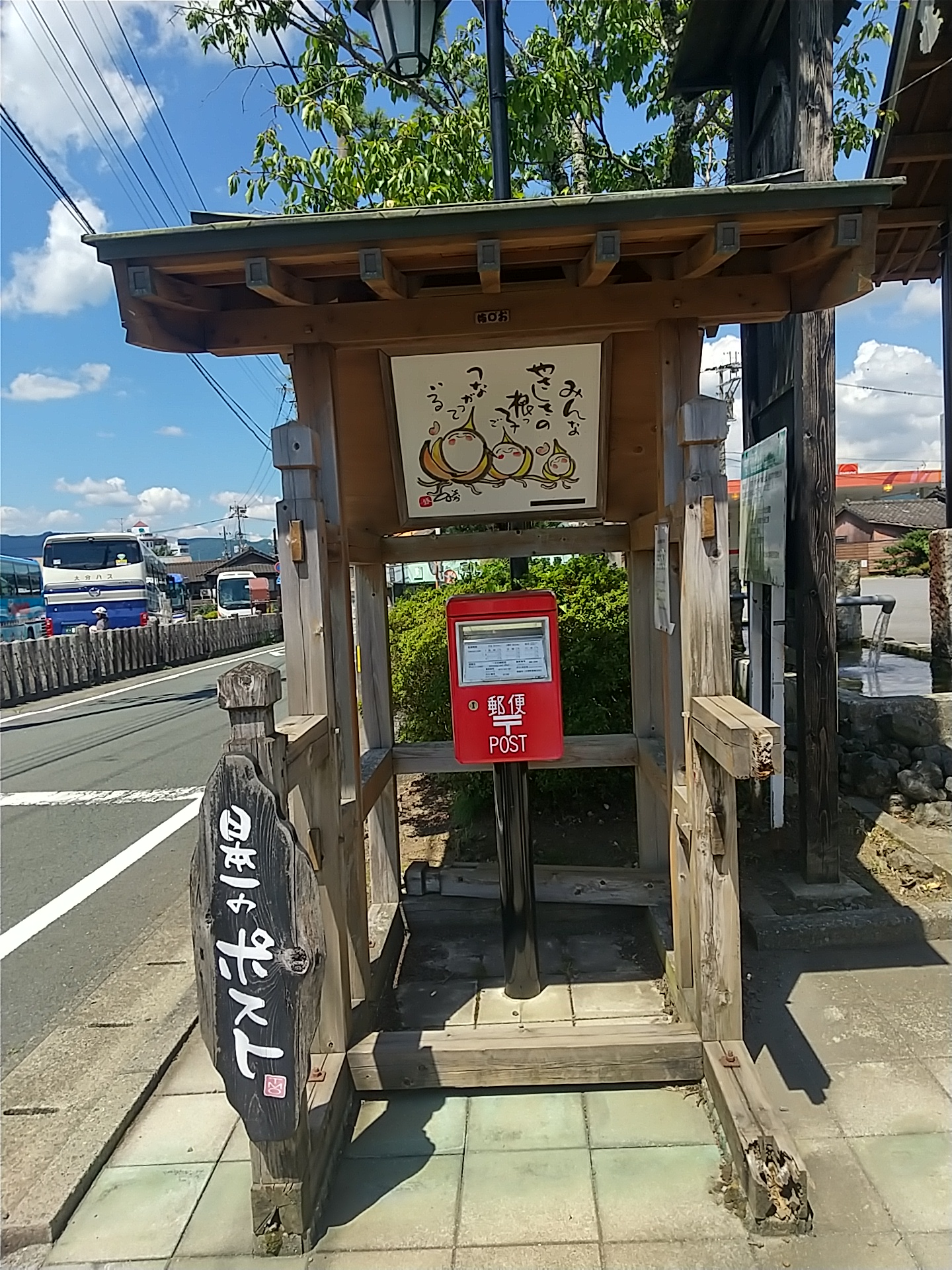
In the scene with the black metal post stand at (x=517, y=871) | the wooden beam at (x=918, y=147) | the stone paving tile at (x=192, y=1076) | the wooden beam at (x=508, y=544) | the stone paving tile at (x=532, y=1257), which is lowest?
the stone paving tile at (x=192, y=1076)

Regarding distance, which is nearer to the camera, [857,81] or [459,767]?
[459,767]

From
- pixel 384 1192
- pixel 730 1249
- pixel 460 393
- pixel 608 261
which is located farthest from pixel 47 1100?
pixel 608 261

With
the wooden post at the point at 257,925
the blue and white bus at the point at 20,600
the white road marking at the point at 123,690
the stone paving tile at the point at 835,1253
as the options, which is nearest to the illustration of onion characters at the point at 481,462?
the wooden post at the point at 257,925

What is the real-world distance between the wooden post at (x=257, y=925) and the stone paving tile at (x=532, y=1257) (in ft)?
1.89

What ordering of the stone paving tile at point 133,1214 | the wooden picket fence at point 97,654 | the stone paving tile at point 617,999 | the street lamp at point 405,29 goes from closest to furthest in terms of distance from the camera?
the stone paving tile at point 133,1214
the stone paving tile at point 617,999
the street lamp at point 405,29
the wooden picket fence at point 97,654

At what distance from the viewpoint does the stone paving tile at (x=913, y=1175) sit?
2191mm

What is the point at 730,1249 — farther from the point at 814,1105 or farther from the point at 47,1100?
the point at 47,1100

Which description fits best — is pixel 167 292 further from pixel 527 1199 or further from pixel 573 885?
pixel 573 885

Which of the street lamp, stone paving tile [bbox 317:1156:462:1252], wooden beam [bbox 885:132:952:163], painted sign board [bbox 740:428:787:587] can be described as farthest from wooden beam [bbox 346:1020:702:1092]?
wooden beam [bbox 885:132:952:163]

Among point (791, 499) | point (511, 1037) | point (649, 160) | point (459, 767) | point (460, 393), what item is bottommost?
point (511, 1037)

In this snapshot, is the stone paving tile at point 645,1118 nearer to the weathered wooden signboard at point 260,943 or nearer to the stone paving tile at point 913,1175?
the stone paving tile at point 913,1175

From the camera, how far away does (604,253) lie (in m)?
2.41

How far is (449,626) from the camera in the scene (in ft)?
10.8

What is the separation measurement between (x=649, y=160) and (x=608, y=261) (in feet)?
21.4
